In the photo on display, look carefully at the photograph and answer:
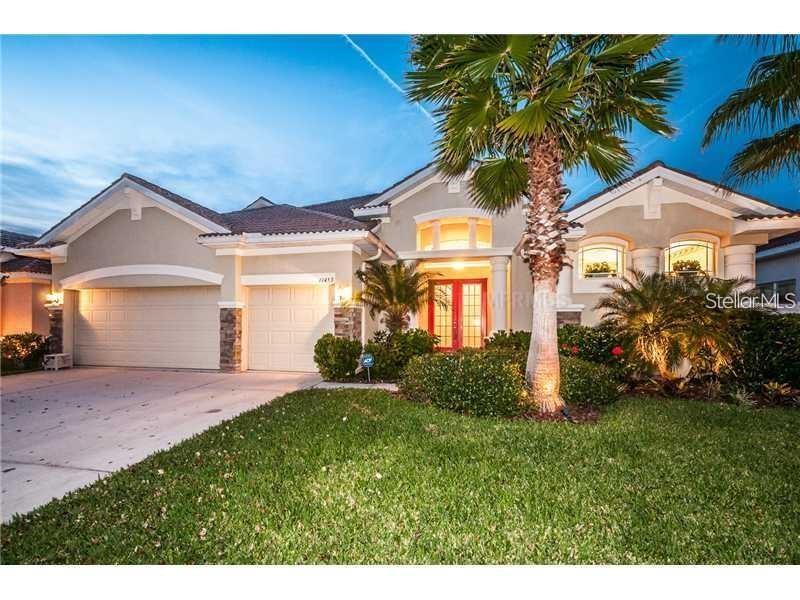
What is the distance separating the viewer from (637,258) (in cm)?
955

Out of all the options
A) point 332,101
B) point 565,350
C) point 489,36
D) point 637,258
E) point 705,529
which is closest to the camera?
point 705,529

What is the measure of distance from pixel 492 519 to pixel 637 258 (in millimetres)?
9431

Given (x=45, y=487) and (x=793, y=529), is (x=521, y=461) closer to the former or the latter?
(x=793, y=529)

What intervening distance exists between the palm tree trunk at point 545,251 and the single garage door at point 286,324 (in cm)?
574

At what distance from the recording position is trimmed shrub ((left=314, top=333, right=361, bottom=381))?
8.27 meters

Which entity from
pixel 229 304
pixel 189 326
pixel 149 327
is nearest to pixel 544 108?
pixel 229 304

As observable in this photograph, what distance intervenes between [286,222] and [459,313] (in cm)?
638

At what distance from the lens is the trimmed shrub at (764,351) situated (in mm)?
6457

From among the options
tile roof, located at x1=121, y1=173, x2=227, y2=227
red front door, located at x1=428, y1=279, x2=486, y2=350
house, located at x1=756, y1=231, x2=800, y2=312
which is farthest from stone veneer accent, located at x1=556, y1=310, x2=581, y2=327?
tile roof, located at x1=121, y1=173, x2=227, y2=227

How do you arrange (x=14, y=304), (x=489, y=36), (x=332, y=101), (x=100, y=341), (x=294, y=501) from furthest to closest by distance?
(x=14, y=304) → (x=100, y=341) → (x=332, y=101) → (x=489, y=36) → (x=294, y=501)

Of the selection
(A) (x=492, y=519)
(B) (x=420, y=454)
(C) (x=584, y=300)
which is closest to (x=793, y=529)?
(A) (x=492, y=519)

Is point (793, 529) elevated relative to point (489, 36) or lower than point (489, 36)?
lower

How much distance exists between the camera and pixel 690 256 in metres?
9.82
